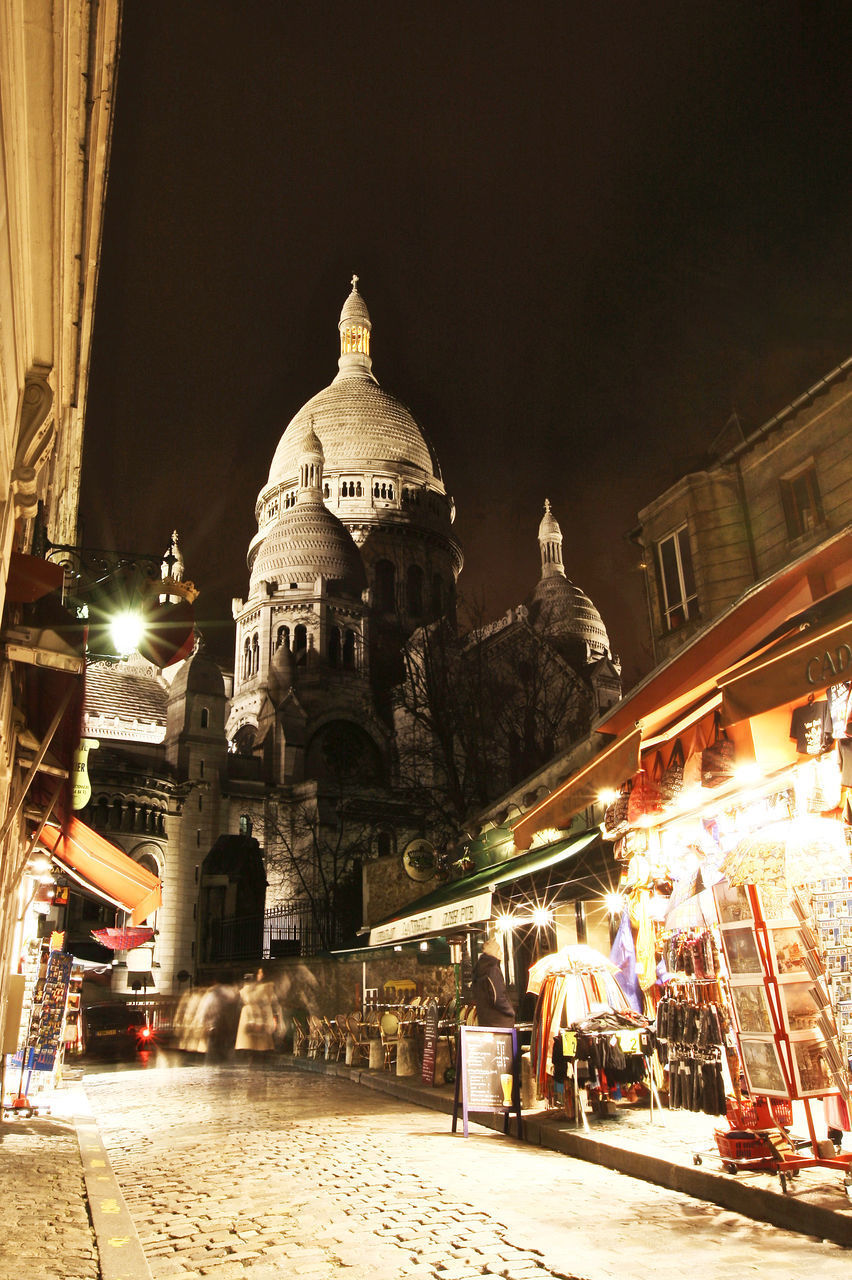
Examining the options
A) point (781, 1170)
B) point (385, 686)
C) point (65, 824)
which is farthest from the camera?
point (385, 686)

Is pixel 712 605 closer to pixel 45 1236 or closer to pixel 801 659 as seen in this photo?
pixel 801 659

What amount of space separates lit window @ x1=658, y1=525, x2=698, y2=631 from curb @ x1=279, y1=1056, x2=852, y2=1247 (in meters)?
9.56

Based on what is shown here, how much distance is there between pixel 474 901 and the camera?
9.98 metres

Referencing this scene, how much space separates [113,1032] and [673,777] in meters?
17.0

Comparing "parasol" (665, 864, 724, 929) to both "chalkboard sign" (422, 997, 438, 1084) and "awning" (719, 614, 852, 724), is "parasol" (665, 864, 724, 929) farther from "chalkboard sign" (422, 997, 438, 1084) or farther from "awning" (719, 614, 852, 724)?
"chalkboard sign" (422, 997, 438, 1084)

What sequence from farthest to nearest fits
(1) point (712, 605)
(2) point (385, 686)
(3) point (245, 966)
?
(2) point (385, 686) → (3) point (245, 966) → (1) point (712, 605)

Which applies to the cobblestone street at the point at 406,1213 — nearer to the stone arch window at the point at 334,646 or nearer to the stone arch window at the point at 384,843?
the stone arch window at the point at 384,843

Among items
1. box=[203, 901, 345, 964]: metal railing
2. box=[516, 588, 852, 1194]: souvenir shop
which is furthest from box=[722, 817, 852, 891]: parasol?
box=[203, 901, 345, 964]: metal railing

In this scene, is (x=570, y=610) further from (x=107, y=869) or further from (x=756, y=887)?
(x=756, y=887)

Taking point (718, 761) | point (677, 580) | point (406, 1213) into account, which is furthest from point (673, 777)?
point (677, 580)

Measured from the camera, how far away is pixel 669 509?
16.5m

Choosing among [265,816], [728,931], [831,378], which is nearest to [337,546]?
[265,816]

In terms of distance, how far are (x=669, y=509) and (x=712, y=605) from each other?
216 cm

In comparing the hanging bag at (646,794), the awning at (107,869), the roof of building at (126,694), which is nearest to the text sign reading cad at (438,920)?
the awning at (107,869)
